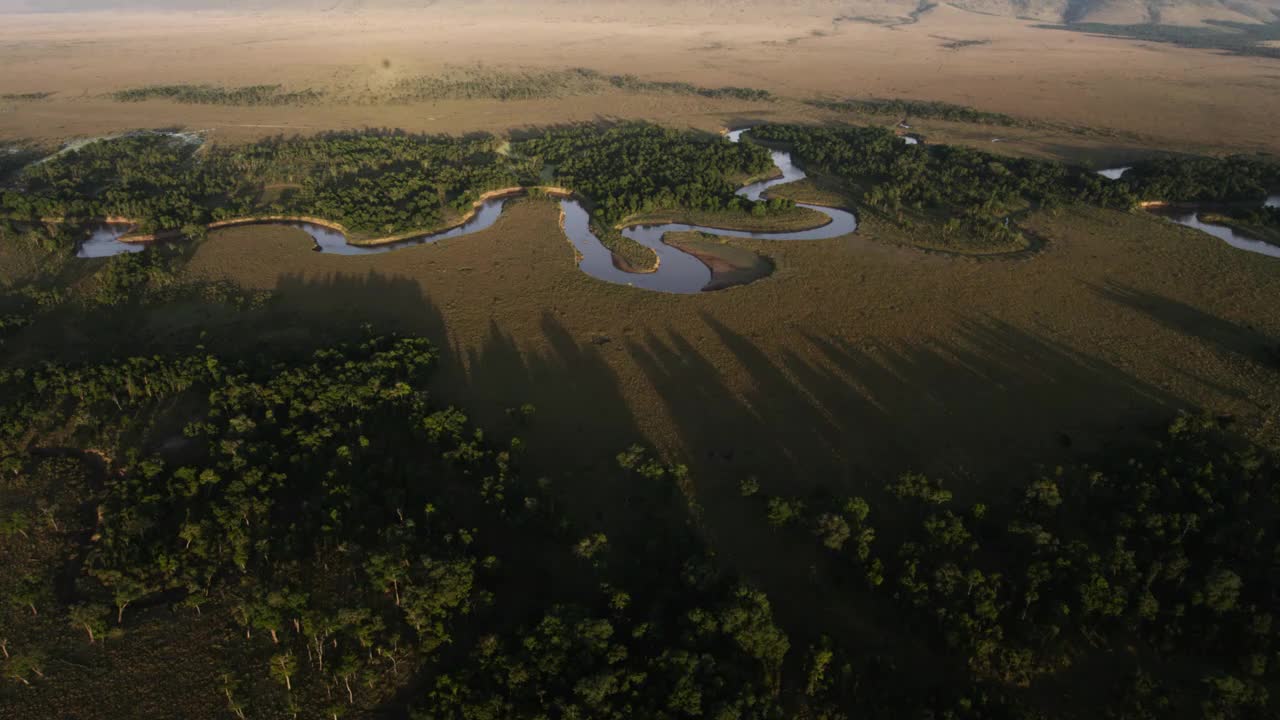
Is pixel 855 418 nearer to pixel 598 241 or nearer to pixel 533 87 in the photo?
pixel 598 241

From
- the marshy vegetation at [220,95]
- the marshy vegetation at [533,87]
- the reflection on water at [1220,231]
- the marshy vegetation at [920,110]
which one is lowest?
the reflection on water at [1220,231]

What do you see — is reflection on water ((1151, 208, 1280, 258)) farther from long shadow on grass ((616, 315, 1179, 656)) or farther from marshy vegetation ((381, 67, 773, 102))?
marshy vegetation ((381, 67, 773, 102))

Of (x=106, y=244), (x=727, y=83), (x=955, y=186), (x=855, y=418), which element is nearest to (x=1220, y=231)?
(x=955, y=186)

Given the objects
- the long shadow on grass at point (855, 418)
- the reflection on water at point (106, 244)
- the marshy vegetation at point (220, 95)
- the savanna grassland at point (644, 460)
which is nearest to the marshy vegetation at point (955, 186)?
the savanna grassland at point (644, 460)

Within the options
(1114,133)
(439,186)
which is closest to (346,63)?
(439,186)

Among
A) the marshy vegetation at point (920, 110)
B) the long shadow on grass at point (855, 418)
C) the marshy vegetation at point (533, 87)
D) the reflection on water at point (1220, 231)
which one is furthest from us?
the marshy vegetation at point (533, 87)

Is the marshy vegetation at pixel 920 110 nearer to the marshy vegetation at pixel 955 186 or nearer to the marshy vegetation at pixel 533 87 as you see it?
the marshy vegetation at pixel 533 87
